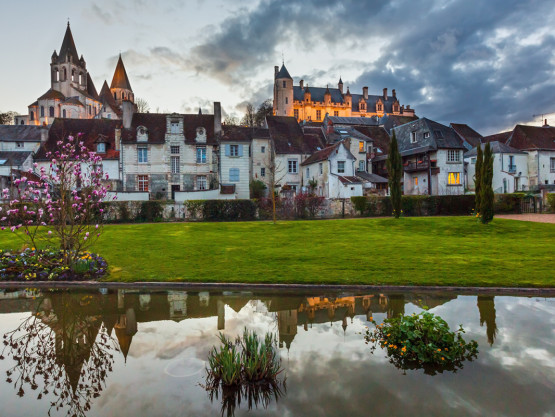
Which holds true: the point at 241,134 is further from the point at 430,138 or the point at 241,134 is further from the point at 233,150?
the point at 430,138

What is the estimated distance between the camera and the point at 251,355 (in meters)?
5.81

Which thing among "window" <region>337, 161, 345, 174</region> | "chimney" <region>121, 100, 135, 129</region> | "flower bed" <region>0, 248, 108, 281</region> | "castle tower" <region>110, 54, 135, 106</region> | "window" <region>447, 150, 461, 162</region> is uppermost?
"castle tower" <region>110, 54, 135, 106</region>

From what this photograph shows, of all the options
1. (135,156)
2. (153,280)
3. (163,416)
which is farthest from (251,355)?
(135,156)

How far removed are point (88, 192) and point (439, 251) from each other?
1357cm

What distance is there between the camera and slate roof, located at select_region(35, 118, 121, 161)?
123 ft

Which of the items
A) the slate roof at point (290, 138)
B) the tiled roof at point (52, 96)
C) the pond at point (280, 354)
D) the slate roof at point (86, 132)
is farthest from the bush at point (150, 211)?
the tiled roof at point (52, 96)

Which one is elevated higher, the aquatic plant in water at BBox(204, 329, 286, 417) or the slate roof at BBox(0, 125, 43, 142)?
the slate roof at BBox(0, 125, 43, 142)

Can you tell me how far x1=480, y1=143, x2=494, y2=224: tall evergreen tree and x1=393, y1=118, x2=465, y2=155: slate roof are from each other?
2117 cm

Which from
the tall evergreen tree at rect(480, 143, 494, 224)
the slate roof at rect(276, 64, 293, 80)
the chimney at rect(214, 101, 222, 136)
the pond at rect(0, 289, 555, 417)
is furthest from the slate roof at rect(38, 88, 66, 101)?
the tall evergreen tree at rect(480, 143, 494, 224)

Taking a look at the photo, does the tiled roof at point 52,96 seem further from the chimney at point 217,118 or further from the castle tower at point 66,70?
the chimney at point 217,118

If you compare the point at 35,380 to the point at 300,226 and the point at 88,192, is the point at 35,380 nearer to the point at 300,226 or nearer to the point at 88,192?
the point at 88,192

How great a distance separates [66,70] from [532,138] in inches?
3581

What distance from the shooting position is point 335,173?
3784 centimetres

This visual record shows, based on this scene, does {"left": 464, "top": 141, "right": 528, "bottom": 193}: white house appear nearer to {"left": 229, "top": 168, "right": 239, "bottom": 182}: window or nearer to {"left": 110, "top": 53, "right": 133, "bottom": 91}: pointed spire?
{"left": 229, "top": 168, "right": 239, "bottom": 182}: window
